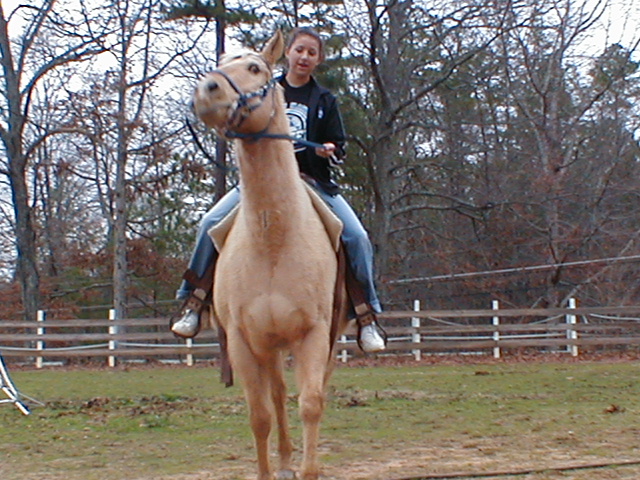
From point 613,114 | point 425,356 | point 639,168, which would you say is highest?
point 613,114

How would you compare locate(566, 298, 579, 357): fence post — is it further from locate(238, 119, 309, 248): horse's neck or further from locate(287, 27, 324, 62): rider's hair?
locate(238, 119, 309, 248): horse's neck

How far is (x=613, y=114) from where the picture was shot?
33188 millimetres

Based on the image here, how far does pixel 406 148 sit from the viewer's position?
32.9 meters

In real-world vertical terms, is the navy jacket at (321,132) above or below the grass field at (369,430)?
above

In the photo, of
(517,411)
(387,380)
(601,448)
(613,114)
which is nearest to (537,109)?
(613,114)

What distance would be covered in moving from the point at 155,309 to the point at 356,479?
27907 mm

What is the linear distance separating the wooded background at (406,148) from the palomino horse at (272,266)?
65.5ft

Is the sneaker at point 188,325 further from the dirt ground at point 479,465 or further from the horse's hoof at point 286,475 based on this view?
the horse's hoof at point 286,475

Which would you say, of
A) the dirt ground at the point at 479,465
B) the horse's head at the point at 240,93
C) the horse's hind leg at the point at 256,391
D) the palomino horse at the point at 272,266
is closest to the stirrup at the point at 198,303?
the palomino horse at the point at 272,266

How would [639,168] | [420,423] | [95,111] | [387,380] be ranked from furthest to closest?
[639,168]
[95,111]
[387,380]
[420,423]

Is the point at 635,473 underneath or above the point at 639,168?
underneath

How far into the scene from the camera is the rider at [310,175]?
247 inches

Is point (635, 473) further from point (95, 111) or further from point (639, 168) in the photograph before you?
point (639, 168)

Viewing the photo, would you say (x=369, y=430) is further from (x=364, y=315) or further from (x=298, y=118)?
(x=298, y=118)
